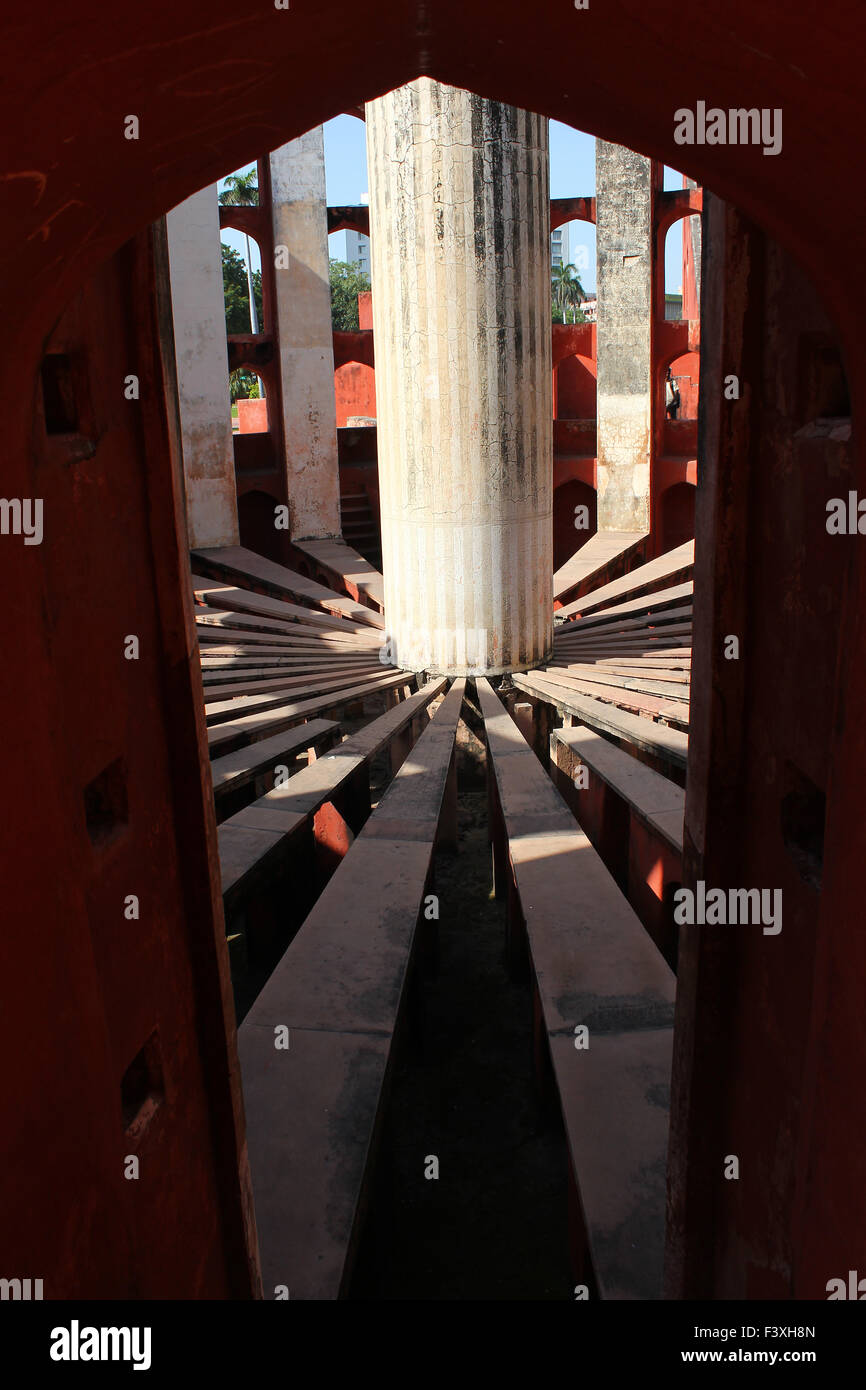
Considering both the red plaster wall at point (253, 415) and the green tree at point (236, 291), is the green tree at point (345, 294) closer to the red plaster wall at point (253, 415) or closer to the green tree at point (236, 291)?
the green tree at point (236, 291)

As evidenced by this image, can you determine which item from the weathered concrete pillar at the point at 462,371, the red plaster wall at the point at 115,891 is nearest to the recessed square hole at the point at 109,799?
the red plaster wall at the point at 115,891

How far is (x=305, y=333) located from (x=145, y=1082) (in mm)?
10369

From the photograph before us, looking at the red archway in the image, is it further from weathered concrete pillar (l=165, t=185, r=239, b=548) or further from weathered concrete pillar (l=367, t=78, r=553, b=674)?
weathered concrete pillar (l=165, t=185, r=239, b=548)

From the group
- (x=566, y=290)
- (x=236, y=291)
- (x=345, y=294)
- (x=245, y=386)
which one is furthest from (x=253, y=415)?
(x=566, y=290)

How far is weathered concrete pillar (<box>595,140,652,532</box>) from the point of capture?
10.9 metres

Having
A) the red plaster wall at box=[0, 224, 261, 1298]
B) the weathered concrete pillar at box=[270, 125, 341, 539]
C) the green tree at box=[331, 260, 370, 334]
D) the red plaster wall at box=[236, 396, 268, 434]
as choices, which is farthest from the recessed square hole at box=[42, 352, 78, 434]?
the green tree at box=[331, 260, 370, 334]

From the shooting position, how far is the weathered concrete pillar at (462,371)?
5.93m

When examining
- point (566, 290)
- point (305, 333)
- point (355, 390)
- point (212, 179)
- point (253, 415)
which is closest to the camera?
point (212, 179)

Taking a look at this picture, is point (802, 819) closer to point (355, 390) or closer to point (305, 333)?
point (305, 333)

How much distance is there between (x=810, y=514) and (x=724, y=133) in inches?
23.2

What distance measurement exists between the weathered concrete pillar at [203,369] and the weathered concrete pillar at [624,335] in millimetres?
3721

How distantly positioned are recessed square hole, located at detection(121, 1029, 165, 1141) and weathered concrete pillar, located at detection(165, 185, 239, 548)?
872 centimetres

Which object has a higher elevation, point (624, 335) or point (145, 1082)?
point (624, 335)

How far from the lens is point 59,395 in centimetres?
178
